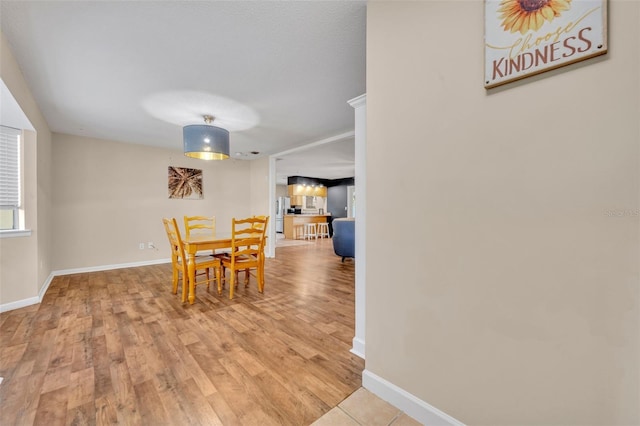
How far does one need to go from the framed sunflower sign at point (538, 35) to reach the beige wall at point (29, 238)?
3.44 m

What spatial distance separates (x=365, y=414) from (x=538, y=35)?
69.6 inches

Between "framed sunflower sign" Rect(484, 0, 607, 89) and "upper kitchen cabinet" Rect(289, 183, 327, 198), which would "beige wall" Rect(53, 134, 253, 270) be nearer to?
"upper kitchen cabinet" Rect(289, 183, 327, 198)

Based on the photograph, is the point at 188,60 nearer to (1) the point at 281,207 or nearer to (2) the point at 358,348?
(2) the point at 358,348

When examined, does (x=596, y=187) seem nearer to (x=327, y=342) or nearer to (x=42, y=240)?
(x=327, y=342)

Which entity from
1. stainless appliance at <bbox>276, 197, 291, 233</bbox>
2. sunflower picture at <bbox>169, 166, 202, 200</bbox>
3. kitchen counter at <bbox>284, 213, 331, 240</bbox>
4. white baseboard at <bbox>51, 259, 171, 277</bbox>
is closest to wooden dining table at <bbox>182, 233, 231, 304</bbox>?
white baseboard at <bbox>51, 259, 171, 277</bbox>

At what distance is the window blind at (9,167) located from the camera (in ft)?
8.66

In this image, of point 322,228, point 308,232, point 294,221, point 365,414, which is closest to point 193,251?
point 365,414

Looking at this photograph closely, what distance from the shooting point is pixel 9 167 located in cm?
268

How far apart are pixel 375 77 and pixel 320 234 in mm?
8084

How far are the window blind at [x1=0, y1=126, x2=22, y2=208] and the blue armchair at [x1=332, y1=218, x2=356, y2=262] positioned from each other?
432 cm

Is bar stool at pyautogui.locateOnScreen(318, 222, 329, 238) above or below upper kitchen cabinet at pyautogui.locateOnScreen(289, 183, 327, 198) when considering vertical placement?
below

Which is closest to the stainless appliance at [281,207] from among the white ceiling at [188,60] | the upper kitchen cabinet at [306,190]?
the upper kitchen cabinet at [306,190]

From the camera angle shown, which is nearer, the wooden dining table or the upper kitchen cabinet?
the wooden dining table

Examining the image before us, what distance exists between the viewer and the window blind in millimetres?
2641
